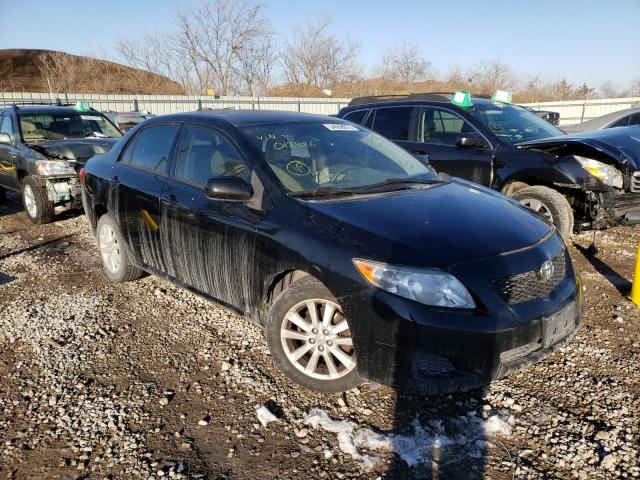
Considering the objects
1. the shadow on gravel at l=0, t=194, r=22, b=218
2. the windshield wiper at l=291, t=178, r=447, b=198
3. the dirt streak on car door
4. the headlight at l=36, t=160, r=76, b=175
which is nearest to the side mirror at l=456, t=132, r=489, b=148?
the windshield wiper at l=291, t=178, r=447, b=198

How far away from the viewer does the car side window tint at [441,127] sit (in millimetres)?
6207

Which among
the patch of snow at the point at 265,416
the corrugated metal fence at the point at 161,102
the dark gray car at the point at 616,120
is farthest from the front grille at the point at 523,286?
the corrugated metal fence at the point at 161,102

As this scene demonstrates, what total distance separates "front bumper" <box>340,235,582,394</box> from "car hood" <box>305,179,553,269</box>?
15 cm

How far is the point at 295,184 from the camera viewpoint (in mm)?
3191

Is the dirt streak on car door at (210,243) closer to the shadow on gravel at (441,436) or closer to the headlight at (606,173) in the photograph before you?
the shadow on gravel at (441,436)

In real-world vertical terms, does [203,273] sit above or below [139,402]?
→ above

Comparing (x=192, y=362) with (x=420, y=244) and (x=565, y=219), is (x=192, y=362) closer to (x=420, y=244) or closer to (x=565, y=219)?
(x=420, y=244)

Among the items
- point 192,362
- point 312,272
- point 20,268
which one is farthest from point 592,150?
point 20,268

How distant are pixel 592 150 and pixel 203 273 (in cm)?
431

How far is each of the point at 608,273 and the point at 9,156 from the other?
8224 mm

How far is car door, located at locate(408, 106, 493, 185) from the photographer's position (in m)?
5.88

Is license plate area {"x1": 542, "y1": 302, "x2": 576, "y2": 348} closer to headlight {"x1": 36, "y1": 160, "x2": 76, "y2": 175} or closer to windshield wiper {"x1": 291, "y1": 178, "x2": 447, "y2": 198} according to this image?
windshield wiper {"x1": 291, "y1": 178, "x2": 447, "y2": 198}

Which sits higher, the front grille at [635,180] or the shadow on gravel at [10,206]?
the front grille at [635,180]

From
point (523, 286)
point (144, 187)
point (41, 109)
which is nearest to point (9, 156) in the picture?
point (41, 109)
